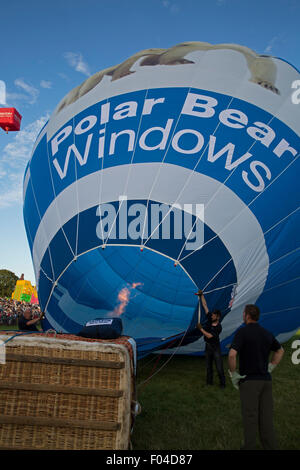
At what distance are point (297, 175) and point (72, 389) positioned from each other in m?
4.22

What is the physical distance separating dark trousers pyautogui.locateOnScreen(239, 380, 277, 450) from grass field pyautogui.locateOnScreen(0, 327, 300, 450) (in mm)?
356

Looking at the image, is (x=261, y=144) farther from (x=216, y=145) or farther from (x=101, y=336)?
(x=101, y=336)

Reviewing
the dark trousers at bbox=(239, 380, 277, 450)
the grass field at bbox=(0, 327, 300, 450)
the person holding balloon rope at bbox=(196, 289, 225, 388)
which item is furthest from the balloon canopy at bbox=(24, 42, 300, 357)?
the dark trousers at bbox=(239, 380, 277, 450)

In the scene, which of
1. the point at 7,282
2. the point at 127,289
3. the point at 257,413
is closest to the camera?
the point at 257,413

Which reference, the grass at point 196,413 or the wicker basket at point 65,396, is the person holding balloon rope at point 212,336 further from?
the wicker basket at point 65,396

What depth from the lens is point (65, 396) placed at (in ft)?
8.03

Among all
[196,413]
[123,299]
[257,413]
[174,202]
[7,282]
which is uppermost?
[174,202]

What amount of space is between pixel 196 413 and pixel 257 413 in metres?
1.27

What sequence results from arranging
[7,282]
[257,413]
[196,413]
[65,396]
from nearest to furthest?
[65,396]
[257,413]
[196,413]
[7,282]

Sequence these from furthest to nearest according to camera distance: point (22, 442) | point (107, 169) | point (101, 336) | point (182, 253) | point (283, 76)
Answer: point (283, 76) → point (107, 169) → point (182, 253) → point (101, 336) → point (22, 442)

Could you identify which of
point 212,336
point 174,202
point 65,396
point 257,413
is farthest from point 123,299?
point 257,413

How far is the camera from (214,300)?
4602 millimetres

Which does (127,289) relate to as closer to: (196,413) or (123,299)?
(123,299)

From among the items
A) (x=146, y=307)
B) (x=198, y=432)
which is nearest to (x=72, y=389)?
(x=198, y=432)
